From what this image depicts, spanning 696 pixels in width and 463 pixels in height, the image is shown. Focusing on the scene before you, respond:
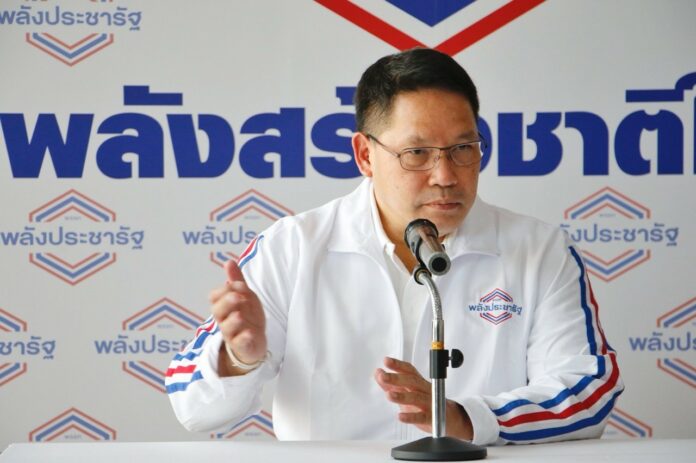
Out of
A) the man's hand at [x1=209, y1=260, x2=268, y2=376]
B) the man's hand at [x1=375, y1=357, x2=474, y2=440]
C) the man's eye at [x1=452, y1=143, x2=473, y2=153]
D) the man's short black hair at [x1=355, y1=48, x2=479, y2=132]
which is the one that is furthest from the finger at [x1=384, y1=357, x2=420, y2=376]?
the man's short black hair at [x1=355, y1=48, x2=479, y2=132]

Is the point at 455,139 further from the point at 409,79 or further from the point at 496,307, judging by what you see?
the point at 496,307

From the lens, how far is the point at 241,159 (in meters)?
3.27

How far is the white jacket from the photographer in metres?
1.93

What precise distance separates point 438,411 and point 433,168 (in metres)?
0.64

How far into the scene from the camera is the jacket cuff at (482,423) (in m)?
1.67

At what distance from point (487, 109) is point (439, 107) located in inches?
53.0

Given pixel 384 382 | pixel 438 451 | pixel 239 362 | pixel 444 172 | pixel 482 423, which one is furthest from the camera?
pixel 444 172

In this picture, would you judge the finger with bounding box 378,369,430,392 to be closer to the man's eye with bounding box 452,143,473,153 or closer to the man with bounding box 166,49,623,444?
the man with bounding box 166,49,623,444

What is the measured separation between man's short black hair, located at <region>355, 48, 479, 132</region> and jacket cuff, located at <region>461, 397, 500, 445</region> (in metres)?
0.64

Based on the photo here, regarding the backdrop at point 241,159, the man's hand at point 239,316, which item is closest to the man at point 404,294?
the man's hand at point 239,316

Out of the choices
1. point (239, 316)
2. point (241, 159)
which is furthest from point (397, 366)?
point (241, 159)

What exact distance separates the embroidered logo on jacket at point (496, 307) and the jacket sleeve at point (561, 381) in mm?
53

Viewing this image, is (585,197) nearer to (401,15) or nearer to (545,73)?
(545,73)

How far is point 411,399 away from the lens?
1.59 metres
